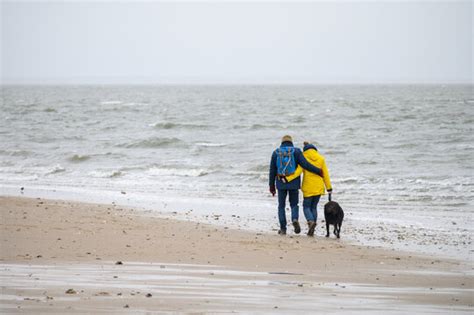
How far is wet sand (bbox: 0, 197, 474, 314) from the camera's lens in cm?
609

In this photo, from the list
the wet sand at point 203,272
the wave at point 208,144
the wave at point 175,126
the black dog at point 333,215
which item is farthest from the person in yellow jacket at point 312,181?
the wave at point 175,126

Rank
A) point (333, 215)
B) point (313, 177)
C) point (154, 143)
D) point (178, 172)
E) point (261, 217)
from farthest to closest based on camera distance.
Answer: point (154, 143) < point (178, 172) < point (261, 217) < point (313, 177) < point (333, 215)

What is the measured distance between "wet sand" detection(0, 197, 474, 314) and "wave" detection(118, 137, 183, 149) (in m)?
16.4

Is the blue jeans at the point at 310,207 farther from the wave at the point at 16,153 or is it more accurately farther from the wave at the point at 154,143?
the wave at the point at 154,143

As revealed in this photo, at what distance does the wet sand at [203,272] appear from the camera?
609 centimetres

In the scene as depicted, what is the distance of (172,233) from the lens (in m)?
10.3

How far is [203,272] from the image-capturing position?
7480mm

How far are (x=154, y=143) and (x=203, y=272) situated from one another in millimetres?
20839

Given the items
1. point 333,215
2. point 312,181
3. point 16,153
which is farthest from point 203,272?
point 16,153

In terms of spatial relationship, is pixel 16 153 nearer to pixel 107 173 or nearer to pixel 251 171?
pixel 107 173

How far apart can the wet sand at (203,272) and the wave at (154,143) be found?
16365 millimetres

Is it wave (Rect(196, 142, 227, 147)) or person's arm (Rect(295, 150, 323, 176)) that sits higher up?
person's arm (Rect(295, 150, 323, 176))

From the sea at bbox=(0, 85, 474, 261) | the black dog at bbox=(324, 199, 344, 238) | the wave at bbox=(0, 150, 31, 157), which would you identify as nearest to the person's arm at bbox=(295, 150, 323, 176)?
the black dog at bbox=(324, 199, 344, 238)

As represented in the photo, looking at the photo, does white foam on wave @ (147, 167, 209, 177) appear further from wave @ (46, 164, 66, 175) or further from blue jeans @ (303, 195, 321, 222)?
blue jeans @ (303, 195, 321, 222)
